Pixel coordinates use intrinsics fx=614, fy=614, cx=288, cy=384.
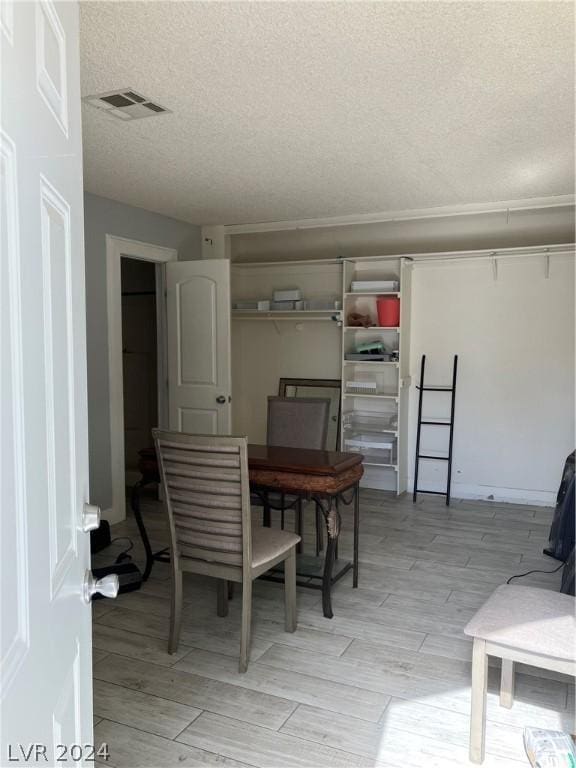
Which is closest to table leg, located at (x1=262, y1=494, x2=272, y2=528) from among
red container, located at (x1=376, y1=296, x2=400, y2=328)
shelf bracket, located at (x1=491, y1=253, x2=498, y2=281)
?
red container, located at (x1=376, y1=296, x2=400, y2=328)

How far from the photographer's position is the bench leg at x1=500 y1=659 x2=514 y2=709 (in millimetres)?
2492

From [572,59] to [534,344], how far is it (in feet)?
10.9

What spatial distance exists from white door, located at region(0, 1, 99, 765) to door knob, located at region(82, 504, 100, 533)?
0.02 m

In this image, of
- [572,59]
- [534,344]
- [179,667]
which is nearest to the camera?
[572,59]

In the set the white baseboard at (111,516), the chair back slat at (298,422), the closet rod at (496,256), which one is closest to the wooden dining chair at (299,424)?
the chair back slat at (298,422)

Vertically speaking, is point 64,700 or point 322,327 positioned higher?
point 322,327

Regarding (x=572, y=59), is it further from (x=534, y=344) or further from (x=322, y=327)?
(x=322, y=327)

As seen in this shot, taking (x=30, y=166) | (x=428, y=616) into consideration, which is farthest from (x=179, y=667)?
(x=30, y=166)

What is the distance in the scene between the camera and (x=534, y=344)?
5.38 metres

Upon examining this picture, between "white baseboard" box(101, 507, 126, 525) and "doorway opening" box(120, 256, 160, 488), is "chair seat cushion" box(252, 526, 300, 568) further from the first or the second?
"doorway opening" box(120, 256, 160, 488)

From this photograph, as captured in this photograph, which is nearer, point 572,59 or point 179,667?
point 572,59

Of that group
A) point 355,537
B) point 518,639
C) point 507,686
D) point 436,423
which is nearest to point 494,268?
point 436,423

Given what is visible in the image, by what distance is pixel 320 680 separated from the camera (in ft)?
8.80

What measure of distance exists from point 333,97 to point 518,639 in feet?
7.58
